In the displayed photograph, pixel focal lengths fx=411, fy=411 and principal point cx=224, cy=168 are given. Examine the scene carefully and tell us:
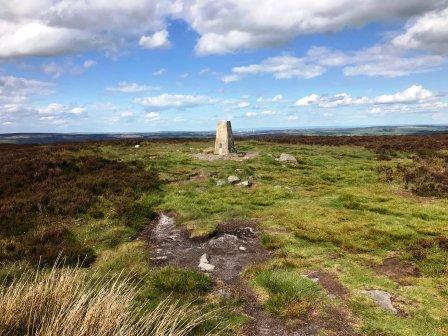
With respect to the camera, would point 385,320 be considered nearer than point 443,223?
Yes

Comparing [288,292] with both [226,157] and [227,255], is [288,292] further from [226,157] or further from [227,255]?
[226,157]

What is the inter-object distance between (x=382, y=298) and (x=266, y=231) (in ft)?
20.6

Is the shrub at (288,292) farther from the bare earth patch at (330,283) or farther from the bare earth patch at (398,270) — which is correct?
A: the bare earth patch at (398,270)

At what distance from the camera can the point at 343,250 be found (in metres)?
14.5

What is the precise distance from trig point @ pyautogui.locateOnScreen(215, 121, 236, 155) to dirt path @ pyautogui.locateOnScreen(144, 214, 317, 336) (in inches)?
704

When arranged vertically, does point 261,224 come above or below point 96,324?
below

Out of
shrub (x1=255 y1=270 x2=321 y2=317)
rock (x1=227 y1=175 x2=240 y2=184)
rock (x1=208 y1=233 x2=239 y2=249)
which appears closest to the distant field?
shrub (x1=255 y1=270 x2=321 y2=317)

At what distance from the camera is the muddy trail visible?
9758 millimetres

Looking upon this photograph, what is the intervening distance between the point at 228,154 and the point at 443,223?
20546 mm

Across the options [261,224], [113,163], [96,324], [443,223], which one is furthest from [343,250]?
[113,163]

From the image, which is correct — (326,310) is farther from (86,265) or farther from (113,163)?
(113,163)

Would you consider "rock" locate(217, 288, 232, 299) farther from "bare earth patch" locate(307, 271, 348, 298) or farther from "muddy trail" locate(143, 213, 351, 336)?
"bare earth patch" locate(307, 271, 348, 298)

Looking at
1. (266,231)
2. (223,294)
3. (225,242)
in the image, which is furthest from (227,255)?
(223,294)

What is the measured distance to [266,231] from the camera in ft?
54.2
